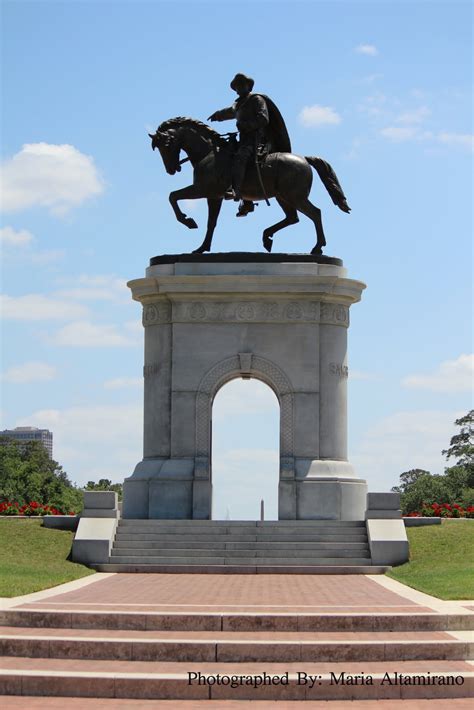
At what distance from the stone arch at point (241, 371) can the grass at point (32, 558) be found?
193 inches

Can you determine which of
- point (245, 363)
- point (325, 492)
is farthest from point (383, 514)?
point (245, 363)

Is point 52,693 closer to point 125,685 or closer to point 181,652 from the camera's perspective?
point 125,685

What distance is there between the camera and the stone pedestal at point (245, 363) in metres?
37.3

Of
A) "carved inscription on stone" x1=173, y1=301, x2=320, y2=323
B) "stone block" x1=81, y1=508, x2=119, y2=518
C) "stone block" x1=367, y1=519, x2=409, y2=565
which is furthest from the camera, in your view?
"carved inscription on stone" x1=173, y1=301, x2=320, y2=323

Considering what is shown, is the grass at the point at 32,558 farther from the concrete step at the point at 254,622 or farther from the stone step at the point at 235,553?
the concrete step at the point at 254,622

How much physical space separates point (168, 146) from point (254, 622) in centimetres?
2051

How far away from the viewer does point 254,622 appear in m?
20.9

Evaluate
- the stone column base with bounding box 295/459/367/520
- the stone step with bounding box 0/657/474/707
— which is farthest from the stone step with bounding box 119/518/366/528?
the stone step with bounding box 0/657/474/707

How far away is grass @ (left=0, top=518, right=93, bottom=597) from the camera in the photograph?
88.3 ft

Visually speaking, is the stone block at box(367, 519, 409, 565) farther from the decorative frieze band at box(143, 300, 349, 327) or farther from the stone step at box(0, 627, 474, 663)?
the stone step at box(0, 627, 474, 663)

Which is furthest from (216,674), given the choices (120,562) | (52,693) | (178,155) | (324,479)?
(178,155)

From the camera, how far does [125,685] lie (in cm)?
1741

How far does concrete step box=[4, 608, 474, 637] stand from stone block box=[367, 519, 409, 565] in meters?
11.5

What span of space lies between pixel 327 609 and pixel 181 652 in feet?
13.0
